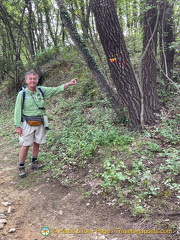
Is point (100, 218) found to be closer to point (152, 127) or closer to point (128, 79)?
point (152, 127)

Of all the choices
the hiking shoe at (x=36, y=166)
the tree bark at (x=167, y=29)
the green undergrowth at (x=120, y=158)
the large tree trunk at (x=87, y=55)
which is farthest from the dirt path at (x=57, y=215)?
the tree bark at (x=167, y=29)

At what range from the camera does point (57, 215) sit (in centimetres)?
297

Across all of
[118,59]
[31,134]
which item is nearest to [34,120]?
[31,134]

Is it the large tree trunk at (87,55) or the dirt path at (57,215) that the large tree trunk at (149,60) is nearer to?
the large tree trunk at (87,55)

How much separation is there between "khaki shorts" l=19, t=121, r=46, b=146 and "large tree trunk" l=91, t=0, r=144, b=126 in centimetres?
239

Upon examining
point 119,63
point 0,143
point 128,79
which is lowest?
point 0,143

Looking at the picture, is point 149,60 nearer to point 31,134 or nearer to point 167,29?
point 167,29

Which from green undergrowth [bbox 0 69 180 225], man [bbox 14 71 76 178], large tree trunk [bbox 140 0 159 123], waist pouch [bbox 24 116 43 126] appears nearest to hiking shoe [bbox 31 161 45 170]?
green undergrowth [bbox 0 69 180 225]

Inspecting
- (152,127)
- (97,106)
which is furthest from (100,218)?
(97,106)

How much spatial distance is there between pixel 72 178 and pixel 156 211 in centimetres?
186

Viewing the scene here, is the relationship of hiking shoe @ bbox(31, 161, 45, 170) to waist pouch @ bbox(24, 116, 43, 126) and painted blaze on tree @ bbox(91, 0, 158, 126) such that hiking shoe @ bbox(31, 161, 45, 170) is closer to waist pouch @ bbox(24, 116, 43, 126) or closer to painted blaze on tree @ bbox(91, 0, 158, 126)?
waist pouch @ bbox(24, 116, 43, 126)

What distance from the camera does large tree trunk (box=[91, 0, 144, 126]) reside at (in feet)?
15.6

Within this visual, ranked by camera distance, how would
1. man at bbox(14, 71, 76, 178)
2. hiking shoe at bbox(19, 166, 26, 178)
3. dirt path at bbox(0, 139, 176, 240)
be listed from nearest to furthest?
dirt path at bbox(0, 139, 176, 240) → man at bbox(14, 71, 76, 178) → hiking shoe at bbox(19, 166, 26, 178)

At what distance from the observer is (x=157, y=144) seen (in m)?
4.33
